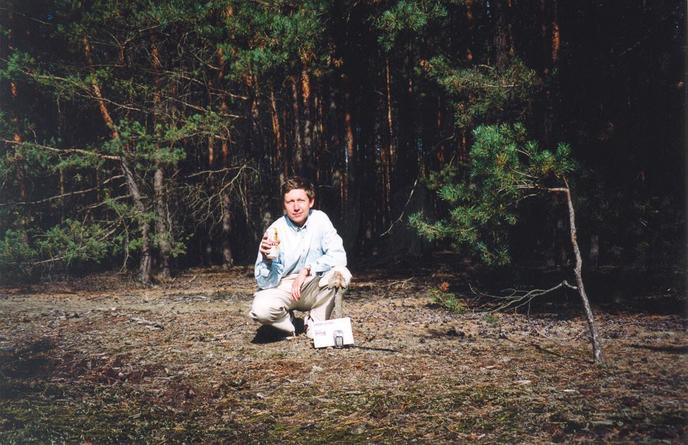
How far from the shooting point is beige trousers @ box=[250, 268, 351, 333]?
424 cm

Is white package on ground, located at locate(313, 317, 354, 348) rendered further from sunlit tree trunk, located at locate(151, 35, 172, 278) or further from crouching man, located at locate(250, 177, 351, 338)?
sunlit tree trunk, located at locate(151, 35, 172, 278)

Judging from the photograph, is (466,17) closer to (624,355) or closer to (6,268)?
(624,355)

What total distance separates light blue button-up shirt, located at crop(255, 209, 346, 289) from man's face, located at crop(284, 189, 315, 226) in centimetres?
9

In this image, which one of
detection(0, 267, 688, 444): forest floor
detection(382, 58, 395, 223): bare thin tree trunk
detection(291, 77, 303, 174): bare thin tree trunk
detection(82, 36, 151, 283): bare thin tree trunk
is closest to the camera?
detection(0, 267, 688, 444): forest floor

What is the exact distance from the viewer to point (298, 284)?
13.5ft

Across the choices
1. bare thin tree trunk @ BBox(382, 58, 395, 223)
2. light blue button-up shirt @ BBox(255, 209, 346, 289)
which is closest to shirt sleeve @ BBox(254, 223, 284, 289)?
light blue button-up shirt @ BBox(255, 209, 346, 289)

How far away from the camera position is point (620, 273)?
25.7ft

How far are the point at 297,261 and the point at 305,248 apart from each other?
0.52 feet

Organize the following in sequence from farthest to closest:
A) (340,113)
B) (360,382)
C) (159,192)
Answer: (340,113)
(159,192)
(360,382)

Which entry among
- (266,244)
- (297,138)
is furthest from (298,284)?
(297,138)

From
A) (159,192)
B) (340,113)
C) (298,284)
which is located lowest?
(298,284)

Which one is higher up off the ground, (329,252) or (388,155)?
(388,155)

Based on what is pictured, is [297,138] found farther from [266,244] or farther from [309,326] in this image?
[266,244]

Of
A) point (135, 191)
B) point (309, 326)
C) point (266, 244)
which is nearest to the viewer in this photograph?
point (266, 244)
